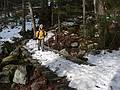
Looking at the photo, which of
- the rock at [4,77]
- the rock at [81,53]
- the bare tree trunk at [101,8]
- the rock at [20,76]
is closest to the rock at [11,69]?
the rock at [4,77]

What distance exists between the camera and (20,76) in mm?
17094

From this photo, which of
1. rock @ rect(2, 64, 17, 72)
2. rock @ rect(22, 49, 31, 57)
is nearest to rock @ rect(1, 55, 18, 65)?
rock @ rect(2, 64, 17, 72)

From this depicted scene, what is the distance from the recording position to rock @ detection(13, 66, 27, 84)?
1697 centimetres

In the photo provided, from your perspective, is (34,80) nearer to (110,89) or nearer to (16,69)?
(16,69)

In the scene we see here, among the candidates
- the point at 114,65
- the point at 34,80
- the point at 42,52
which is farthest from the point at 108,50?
the point at 34,80

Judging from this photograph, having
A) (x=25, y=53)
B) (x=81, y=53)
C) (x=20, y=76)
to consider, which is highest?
(x=81, y=53)

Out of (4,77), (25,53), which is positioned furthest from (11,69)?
(25,53)

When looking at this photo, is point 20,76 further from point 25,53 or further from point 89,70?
point 25,53

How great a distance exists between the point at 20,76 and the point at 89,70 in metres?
4.00

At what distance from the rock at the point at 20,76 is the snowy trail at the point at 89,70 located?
167 cm

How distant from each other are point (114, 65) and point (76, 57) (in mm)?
2718

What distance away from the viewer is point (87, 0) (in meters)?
33.0

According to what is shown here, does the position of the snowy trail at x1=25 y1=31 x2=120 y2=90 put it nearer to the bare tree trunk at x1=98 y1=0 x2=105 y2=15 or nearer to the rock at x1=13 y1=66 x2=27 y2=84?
the rock at x1=13 y1=66 x2=27 y2=84

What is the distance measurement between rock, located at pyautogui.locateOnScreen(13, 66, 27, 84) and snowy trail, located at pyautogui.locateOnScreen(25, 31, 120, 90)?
1.67 meters
